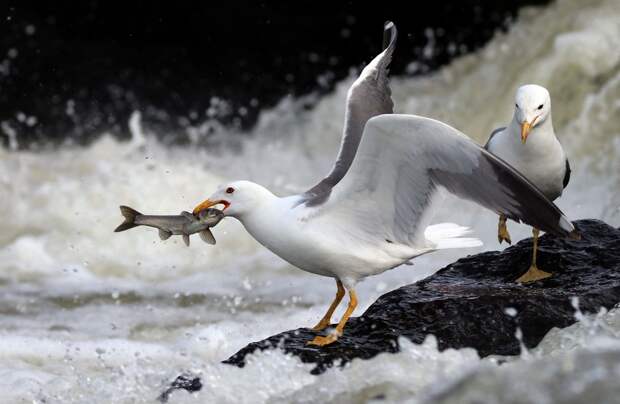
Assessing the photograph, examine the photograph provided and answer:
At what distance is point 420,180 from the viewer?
448 centimetres

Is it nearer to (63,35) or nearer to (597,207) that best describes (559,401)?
(597,207)

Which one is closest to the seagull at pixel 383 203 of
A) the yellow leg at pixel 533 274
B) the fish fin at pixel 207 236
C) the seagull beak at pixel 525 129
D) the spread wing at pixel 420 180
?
the spread wing at pixel 420 180

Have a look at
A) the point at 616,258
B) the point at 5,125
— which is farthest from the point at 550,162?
the point at 5,125

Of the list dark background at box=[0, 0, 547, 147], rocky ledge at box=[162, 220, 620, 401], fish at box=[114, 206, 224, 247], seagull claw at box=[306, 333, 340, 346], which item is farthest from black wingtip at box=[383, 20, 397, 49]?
dark background at box=[0, 0, 547, 147]

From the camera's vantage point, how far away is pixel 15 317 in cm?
754

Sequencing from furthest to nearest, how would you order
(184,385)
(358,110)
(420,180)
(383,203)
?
(358,110) < (383,203) < (420,180) < (184,385)

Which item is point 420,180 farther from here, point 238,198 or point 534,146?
point 534,146

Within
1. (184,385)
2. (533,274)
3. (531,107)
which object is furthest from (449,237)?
(184,385)

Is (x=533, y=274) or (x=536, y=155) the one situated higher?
(x=536, y=155)

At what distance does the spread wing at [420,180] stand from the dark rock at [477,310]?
1.21 feet

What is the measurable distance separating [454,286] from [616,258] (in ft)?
2.61

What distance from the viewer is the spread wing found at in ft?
13.9

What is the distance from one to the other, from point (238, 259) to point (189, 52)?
386cm

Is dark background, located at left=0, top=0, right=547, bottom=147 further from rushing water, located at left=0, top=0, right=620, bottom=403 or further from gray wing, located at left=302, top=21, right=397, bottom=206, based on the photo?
gray wing, located at left=302, top=21, right=397, bottom=206
